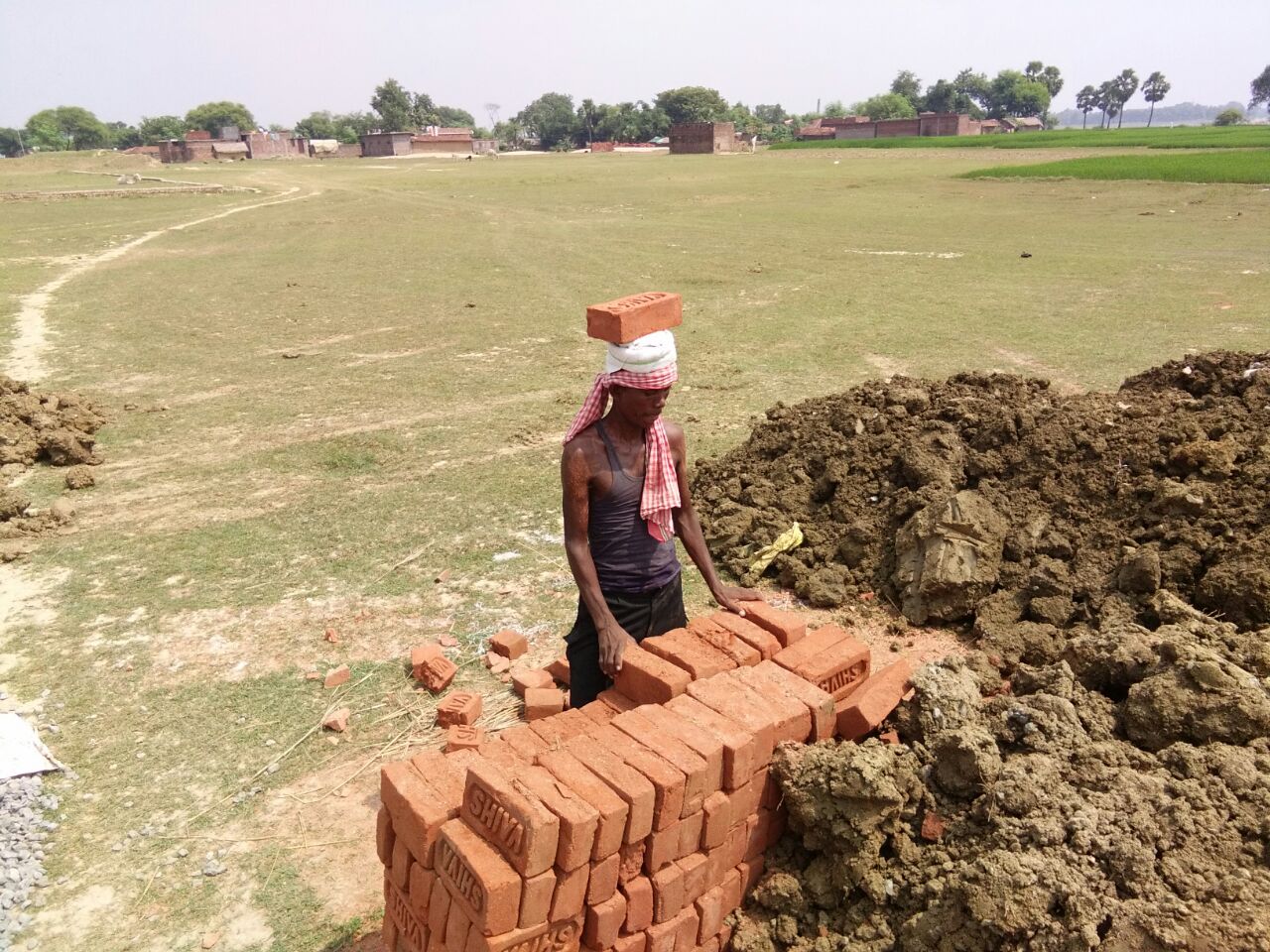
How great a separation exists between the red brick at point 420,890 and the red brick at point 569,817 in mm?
446

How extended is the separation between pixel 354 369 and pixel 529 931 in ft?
30.9

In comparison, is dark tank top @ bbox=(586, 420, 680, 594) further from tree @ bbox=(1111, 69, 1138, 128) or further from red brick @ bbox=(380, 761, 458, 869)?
tree @ bbox=(1111, 69, 1138, 128)

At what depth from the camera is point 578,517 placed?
3170mm

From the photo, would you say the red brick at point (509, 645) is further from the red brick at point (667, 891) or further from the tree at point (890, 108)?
the tree at point (890, 108)

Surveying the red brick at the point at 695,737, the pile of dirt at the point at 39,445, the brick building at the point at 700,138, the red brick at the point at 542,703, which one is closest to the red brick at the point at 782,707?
the red brick at the point at 695,737

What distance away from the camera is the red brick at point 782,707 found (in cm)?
290

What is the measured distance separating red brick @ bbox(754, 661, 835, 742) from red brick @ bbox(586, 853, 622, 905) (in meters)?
0.85

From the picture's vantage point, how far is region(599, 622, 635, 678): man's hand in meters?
3.24

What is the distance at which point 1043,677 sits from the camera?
332 centimetres

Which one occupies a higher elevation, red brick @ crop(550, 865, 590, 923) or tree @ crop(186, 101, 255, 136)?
tree @ crop(186, 101, 255, 136)

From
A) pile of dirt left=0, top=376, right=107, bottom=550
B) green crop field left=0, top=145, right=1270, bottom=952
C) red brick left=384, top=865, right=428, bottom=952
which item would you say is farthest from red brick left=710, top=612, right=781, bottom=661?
pile of dirt left=0, top=376, right=107, bottom=550

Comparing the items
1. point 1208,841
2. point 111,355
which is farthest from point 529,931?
point 111,355

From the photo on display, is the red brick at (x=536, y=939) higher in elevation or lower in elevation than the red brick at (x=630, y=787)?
lower

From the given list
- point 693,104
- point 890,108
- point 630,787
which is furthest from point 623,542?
point 890,108
